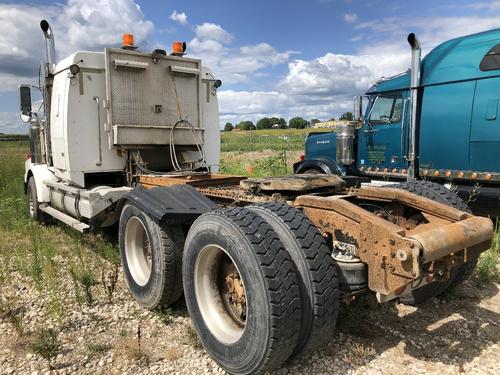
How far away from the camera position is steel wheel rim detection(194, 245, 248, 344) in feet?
10.3

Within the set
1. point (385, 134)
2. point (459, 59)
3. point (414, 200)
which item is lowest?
point (414, 200)

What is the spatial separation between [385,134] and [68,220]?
5.97 m

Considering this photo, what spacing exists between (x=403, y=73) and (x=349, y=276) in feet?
21.0

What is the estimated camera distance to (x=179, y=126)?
629 centimetres

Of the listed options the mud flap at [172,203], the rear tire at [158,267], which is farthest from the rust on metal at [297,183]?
the rear tire at [158,267]

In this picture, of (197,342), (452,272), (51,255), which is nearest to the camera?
(197,342)

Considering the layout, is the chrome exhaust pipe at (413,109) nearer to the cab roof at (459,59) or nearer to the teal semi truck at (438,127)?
the teal semi truck at (438,127)

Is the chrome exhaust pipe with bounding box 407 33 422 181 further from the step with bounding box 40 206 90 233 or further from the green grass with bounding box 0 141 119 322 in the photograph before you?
the step with bounding box 40 206 90 233

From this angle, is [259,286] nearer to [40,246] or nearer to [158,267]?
[158,267]

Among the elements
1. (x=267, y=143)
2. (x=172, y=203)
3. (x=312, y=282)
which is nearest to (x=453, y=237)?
(x=312, y=282)

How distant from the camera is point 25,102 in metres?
7.27

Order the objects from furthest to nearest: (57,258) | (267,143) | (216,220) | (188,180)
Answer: (267,143) → (57,258) → (188,180) → (216,220)

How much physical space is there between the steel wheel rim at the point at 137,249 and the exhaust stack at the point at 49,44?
3.53m

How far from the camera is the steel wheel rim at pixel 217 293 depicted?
3.13 m
